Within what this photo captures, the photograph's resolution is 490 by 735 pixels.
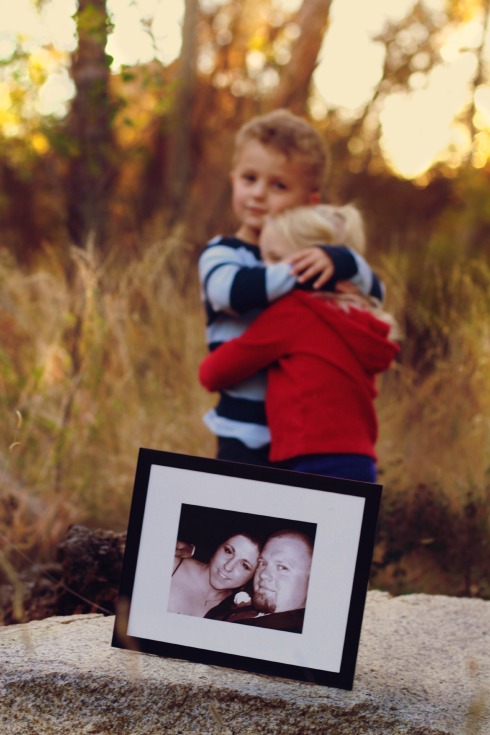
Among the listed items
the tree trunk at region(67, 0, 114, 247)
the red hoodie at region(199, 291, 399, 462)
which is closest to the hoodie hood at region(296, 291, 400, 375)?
the red hoodie at region(199, 291, 399, 462)

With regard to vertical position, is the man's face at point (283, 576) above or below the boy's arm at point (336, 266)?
below

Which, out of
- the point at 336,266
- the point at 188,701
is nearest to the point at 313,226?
the point at 336,266

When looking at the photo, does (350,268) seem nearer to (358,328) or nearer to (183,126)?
(358,328)

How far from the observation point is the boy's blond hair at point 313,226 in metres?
2.50

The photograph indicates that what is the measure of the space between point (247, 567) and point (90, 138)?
12.4 ft

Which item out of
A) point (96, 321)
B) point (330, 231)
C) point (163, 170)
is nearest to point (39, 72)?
point (96, 321)

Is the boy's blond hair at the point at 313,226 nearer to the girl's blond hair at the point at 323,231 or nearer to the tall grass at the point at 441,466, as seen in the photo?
the girl's blond hair at the point at 323,231

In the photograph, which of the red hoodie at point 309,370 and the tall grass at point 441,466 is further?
the tall grass at point 441,466

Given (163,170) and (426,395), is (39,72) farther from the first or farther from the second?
(163,170)

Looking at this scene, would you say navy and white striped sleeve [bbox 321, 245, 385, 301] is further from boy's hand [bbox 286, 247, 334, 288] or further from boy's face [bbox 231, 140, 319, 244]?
boy's face [bbox 231, 140, 319, 244]

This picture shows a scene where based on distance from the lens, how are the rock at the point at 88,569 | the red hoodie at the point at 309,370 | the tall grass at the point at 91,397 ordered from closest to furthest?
1. the red hoodie at the point at 309,370
2. the rock at the point at 88,569
3. the tall grass at the point at 91,397

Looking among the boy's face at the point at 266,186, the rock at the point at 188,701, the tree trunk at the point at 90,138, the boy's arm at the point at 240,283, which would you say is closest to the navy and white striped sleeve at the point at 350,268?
the boy's arm at the point at 240,283

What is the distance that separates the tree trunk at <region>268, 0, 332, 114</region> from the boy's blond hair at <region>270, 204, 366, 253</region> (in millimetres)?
3826

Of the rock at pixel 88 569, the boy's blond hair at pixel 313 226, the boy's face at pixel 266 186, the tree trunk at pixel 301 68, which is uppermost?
the tree trunk at pixel 301 68
